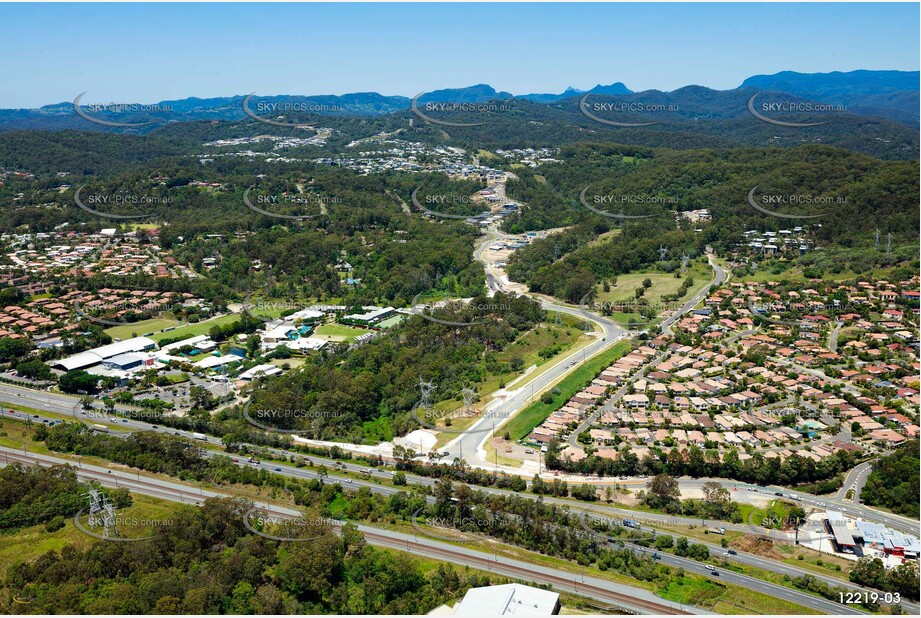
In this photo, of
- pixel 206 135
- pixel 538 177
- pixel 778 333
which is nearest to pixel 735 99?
pixel 538 177

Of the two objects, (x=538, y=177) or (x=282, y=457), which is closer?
(x=282, y=457)

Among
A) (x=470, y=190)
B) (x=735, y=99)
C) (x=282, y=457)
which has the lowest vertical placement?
(x=282, y=457)

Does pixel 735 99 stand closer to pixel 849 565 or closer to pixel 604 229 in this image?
pixel 604 229

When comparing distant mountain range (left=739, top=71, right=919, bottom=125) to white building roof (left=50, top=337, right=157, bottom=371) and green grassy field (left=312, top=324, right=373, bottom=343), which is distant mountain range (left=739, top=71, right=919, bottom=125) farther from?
white building roof (left=50, top=337, right=157, bottom=371)

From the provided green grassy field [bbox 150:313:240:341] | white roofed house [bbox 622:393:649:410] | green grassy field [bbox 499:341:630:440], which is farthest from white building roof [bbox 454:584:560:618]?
green grassy field [bbox 150:313:240:341]

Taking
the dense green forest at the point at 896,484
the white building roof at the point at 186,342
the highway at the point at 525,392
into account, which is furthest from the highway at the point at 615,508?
the white building roof at the point at 186,342

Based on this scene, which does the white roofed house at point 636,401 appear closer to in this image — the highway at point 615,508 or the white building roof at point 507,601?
the highway at point 615,508
